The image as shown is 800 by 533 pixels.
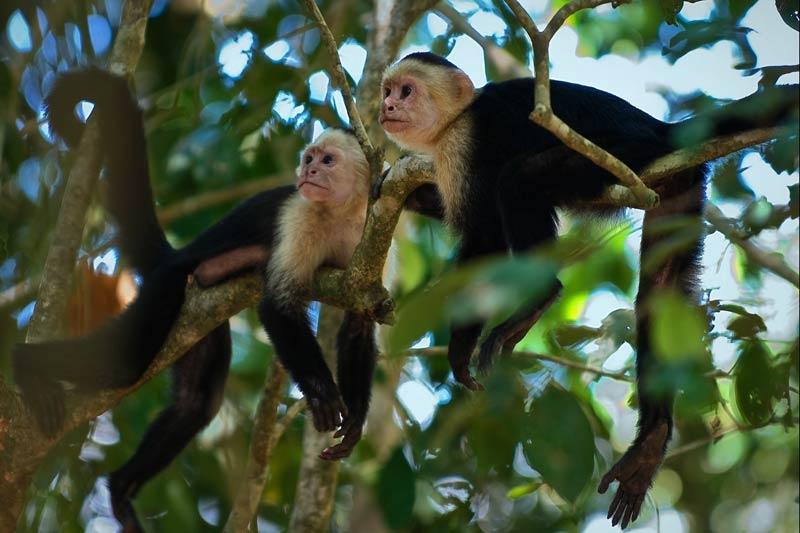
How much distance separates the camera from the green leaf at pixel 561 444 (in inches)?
129

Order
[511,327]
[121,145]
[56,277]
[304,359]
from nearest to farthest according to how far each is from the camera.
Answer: [511,327] < [56,277] < [304,359] < [121,145]

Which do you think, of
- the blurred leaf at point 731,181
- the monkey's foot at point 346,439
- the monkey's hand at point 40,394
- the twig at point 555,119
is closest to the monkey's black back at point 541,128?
the blurred leaf at point 731,181

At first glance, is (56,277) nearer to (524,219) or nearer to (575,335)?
(524,219)

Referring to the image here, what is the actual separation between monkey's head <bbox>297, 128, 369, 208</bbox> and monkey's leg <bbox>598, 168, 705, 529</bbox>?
139 centimetres

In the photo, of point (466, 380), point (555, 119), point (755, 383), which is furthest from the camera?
point (466, 380)

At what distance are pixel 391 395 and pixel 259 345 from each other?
0.93m

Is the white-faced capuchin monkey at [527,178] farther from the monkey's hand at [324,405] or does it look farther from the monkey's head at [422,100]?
the monkey's hand at [324,405]

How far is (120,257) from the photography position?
4684 mm

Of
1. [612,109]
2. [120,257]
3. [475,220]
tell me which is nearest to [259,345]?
[120,257]

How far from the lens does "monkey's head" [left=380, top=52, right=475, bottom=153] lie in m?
4.24

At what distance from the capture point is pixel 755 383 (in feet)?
10.7

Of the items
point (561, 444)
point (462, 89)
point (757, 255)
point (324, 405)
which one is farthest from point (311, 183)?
point (757, 255)

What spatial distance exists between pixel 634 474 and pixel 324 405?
1.17 metres

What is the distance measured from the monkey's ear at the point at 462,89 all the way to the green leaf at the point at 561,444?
143cm
